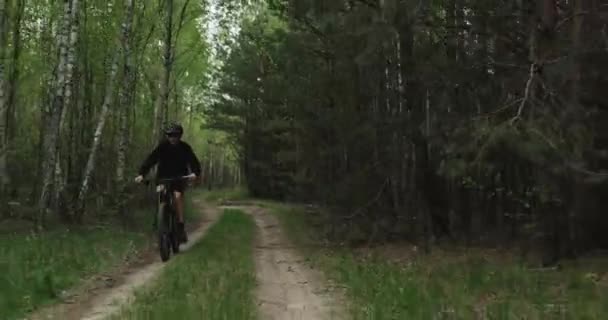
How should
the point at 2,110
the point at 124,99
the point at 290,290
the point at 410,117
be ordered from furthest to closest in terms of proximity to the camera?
the point at 124,99 → the point at 2,110 → the point at 410,117 → the point at 290,290

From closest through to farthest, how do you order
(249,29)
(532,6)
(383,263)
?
1. (532,6)
2. (383,263)
3. (249,29)

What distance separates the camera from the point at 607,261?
8578 millimetres

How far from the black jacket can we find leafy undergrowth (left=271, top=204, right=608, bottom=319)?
2.82m

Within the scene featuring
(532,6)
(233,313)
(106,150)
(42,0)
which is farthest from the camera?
(106,150)

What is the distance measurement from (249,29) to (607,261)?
24.2m

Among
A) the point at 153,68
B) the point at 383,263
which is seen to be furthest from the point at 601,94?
the point at 153,68

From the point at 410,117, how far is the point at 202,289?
631cm

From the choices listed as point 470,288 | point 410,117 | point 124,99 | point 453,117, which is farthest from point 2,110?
point 470,288

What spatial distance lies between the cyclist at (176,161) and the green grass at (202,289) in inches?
43.4

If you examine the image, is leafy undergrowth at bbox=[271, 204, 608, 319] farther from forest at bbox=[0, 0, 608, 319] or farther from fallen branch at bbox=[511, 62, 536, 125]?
fallen branch at bbox=[511, 62, 536, 125]

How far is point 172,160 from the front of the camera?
1140 cm

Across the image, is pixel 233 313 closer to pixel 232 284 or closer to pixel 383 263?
pixel 232 284

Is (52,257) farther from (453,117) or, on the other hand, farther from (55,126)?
(453,117)

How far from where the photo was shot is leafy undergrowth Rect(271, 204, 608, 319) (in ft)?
20.8
